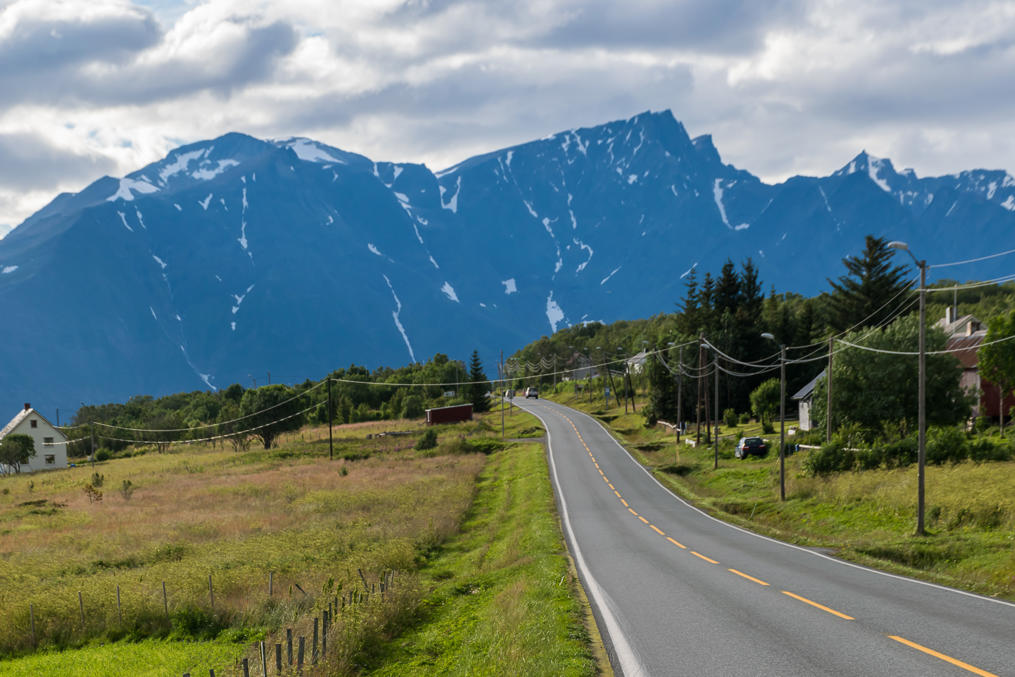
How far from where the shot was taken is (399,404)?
461ft

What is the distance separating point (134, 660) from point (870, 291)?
92.9m

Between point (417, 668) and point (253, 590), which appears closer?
point (417, 668)

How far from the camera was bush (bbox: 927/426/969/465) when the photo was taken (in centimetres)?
3641

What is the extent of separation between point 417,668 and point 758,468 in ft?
127

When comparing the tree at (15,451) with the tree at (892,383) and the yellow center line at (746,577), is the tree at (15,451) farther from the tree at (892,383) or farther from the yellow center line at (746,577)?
the yellow center line at (746,577)

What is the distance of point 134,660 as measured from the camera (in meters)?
19.5

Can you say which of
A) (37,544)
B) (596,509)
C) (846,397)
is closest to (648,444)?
(846,397)

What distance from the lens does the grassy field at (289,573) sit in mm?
16062

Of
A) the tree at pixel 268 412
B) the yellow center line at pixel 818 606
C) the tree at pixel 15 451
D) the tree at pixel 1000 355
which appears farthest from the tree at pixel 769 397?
the tree at pixel 15 451

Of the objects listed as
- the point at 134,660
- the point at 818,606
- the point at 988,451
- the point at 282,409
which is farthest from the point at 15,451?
the point at 988,451

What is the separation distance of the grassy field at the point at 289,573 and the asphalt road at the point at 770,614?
4.01 ft

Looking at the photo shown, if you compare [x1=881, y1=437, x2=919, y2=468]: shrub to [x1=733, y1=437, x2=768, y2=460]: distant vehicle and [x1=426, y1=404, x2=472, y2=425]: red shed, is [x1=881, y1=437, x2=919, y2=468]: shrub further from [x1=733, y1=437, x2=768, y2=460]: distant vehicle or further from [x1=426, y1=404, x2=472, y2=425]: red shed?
[x1=426, y1=404, x2=472, y2=425]: red shed

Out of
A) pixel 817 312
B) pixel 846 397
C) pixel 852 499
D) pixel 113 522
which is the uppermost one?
pixel 817 312

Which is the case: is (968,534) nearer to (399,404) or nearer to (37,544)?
(37,544)
